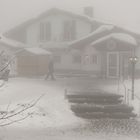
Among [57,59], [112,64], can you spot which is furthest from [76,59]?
[112,64]

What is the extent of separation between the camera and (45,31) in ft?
124

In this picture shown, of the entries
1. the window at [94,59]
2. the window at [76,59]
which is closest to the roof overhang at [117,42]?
the window at [94,59]

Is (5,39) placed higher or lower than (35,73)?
higher

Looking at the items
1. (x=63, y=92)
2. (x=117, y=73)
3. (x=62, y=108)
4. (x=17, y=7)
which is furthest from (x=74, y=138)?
(x=17, y=7)

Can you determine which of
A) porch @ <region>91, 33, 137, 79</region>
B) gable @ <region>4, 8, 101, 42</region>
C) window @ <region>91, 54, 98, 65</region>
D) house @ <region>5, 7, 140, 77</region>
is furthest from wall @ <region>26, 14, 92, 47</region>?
porch @ <region>91, 33, 137, 79</region>

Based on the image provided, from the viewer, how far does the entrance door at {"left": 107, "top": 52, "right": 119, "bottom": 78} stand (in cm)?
3147

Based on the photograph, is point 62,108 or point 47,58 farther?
point 47,58

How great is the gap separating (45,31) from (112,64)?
358 inches

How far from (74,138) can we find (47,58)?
21227 mm

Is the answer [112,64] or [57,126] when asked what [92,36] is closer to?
[112,64]

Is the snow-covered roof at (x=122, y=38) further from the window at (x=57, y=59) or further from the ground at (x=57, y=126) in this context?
the ground at (x=57, y=126)

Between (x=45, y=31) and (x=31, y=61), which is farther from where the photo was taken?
(x=45, y=31)

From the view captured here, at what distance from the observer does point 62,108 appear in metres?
18.5

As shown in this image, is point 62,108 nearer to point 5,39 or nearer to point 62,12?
point 62,12
